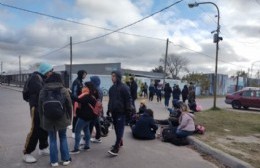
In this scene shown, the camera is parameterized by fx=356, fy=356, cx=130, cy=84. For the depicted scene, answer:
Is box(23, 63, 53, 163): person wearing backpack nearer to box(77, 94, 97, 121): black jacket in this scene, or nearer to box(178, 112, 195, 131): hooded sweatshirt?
box(77, 94, 97, 121): black jacket

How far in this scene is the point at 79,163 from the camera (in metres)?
6.84

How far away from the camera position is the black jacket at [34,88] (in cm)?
696

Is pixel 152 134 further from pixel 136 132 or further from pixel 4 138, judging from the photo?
pixel 4 138

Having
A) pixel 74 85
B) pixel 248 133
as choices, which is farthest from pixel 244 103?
pixel 74 85

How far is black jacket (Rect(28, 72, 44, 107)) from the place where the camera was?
274 inches

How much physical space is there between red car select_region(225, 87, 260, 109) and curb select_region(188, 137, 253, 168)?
18.8m

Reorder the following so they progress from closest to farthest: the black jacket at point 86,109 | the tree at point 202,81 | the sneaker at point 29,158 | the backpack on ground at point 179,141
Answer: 1. the sneaker at point 29,158
2. the black jacket at point 86,109
3. the backpack on ground at point 179,141
4. the tree at point 202,81

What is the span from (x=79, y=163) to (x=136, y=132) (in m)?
3.14

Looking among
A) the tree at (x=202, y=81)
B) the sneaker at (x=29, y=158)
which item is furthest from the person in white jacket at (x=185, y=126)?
the tree at (x=202, y=81)

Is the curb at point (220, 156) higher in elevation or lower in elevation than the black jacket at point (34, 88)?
lower

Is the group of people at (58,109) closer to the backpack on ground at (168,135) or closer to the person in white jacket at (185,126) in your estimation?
the backpack on ground at (168,135)

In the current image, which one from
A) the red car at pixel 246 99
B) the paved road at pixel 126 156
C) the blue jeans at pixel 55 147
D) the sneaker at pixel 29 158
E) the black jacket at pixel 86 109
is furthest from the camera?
the red car at pixel 246 99

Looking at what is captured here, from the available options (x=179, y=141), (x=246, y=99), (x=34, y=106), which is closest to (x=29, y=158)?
(x=34, y=106)

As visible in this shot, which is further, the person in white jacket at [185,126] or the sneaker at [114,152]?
the person in white jacket at [185,126]
